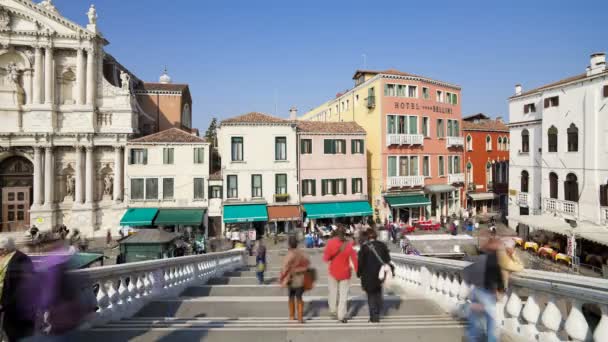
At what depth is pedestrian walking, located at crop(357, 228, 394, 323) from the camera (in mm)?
5859

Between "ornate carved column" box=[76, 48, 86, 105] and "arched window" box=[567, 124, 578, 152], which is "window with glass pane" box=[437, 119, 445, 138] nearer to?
"arched window" box=[567, 124, 578, 152]

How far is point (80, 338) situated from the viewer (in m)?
5.03

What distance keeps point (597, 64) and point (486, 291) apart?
88.2 feet

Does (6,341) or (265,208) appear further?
(265,208)

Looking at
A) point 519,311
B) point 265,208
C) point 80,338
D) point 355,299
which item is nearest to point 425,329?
point 519,311

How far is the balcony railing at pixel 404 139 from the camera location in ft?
102

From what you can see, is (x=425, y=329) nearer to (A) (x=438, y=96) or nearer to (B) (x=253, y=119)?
(B) (x=253, y=119)

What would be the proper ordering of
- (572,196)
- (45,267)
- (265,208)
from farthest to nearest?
1. (265,208)
2. (572,196)
3. (45,267)

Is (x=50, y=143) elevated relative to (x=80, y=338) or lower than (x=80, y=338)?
elevated

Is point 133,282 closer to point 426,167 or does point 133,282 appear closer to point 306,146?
point 306,146

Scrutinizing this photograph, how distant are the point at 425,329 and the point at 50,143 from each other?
31.3 metres

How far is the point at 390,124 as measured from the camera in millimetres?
31469

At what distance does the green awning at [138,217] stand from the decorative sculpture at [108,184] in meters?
3.62

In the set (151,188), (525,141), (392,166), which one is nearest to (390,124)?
(392,166)
